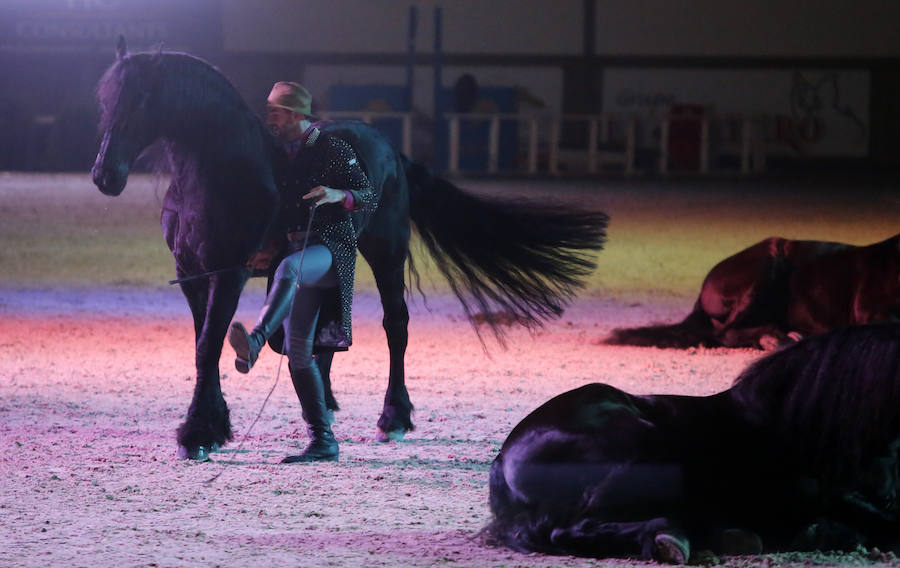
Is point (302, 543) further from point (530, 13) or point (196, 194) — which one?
point (530, 13)

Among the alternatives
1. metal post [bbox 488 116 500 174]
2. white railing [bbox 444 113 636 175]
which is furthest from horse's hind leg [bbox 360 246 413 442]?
metal post [bbox 488 116 500 174]

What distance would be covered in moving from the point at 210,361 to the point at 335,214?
86cm

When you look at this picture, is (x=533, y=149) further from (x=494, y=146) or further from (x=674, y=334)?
(x=674, y=334)

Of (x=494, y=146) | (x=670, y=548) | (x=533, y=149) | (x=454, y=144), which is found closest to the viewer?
(x=670, y=548)

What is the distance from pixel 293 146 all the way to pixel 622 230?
34.7 feet

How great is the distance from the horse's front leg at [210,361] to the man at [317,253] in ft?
0.77

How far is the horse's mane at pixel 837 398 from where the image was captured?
12.1 ft

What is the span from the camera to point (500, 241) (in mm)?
6809

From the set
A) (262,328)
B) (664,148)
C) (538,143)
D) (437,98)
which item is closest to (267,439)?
(262,328)

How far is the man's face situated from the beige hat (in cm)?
3

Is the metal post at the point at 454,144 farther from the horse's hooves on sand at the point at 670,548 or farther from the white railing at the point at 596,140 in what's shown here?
the horse's hooves on sand at the point at 670,548

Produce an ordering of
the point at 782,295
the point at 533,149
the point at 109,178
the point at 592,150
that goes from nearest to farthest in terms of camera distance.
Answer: the point at 109,178 → the point at 782,295 → the point at 533,149 → the point at 592,150

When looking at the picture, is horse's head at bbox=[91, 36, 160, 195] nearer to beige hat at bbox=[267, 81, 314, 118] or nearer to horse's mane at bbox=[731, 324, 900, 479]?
beige hat at bbox=[267, 81, 314, 118]

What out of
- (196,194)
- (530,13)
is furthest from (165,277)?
(530,13)
